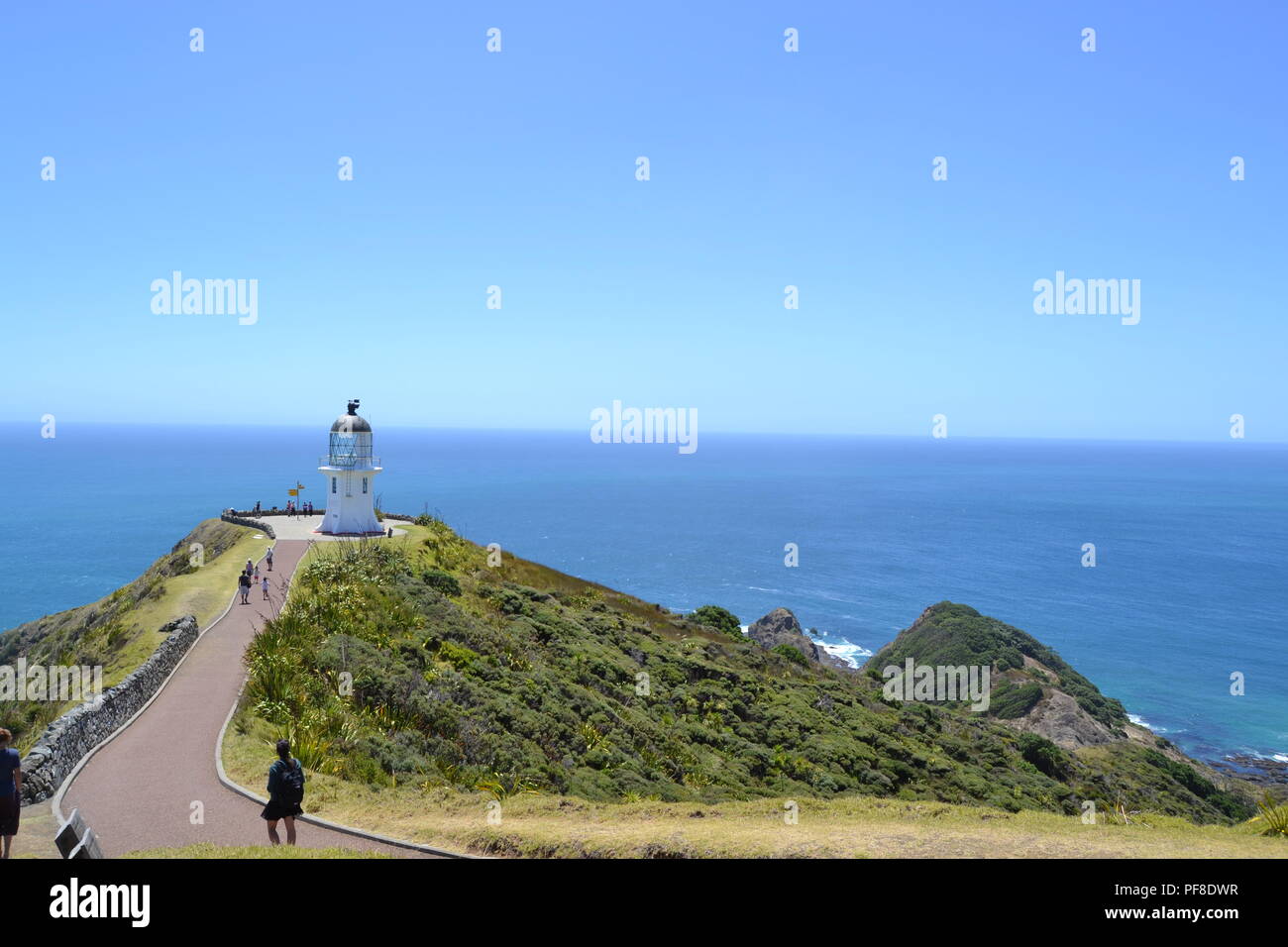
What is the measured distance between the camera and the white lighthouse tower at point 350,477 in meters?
40.9

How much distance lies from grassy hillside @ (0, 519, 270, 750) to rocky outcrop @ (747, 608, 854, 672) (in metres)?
38.0

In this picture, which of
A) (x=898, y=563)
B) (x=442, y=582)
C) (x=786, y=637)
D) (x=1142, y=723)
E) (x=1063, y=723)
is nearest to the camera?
(x=442, y=582)

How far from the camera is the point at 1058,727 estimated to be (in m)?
47.3

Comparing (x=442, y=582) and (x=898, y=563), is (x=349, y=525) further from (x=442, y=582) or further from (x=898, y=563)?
(x=898, y=563)

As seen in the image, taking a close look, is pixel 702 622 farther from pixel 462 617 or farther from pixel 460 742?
pixel 460 742

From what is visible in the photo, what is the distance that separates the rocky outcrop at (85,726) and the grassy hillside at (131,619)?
114cm

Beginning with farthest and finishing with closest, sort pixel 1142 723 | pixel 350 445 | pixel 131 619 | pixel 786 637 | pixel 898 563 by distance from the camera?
1. pixel 898 563
2. pixel 786 637
3. pixel 1142 723
4. pixel 350 445
5. pixel 131 619

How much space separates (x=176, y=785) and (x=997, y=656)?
58953mm

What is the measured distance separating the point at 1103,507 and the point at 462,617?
192m

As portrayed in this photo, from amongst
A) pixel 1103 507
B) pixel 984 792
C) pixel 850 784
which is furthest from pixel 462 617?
pixel 1103 507

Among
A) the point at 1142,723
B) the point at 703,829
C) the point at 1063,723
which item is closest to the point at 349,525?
the point at 703,829

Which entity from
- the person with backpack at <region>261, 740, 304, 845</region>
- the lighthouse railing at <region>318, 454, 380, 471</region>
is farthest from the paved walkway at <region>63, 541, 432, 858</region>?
the lighthouse railing at <region>318, 454, 380, 471</region>

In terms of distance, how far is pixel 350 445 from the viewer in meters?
40.8

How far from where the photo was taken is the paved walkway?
12.1m
